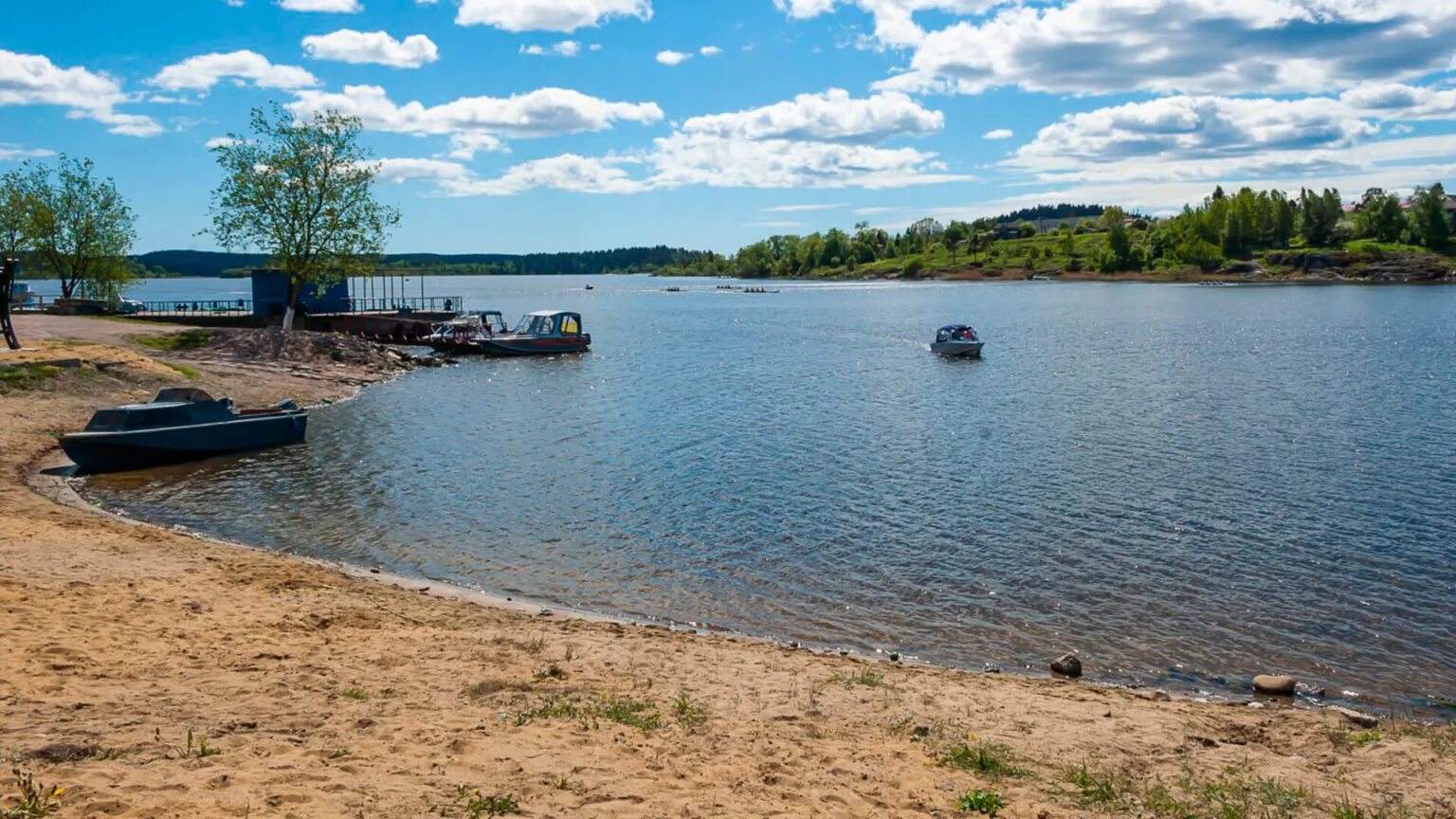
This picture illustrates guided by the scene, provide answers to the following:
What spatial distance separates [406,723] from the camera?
9.95 metres

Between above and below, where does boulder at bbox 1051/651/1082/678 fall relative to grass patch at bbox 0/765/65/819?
below

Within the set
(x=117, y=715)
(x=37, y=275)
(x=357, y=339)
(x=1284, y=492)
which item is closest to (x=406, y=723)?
(x=117, y=715)

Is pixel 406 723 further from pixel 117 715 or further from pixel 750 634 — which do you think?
pixel 750 634

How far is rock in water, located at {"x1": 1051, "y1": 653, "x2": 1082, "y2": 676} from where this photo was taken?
1484 cm

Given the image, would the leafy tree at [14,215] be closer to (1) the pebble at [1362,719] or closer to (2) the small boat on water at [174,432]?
(2) the small boat on water at [174,432]

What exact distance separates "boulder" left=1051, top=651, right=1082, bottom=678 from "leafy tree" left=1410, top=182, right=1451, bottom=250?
215369 millimetres

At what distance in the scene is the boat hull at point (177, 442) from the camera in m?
27.2

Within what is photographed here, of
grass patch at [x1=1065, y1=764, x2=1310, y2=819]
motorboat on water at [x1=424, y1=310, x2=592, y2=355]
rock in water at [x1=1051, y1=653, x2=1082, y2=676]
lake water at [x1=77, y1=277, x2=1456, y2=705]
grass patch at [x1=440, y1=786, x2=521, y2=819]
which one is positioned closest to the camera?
grass patch at [x1=440, y1=786, x2=521, y2=819]

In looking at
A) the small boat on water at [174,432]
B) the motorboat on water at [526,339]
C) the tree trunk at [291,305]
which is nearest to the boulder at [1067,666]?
the small boat on water at [174,432]

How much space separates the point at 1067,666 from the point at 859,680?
357 centimetres

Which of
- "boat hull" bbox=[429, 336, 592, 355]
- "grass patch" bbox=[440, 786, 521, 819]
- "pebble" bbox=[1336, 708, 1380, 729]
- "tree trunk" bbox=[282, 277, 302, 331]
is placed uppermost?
"tree trunk" bbox=[282, 277, 302, 331]

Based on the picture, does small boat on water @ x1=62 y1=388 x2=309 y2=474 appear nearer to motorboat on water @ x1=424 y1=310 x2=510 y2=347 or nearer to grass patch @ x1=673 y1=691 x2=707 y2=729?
grass patch @ x1=673 y1=691 x2=707 y2=729

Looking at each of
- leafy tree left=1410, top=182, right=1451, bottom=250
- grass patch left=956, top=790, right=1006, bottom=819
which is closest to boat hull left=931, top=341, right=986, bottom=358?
grass patch left=956, top=790, right=1006, bottom=819

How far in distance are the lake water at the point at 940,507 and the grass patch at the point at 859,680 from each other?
99.2 inches
